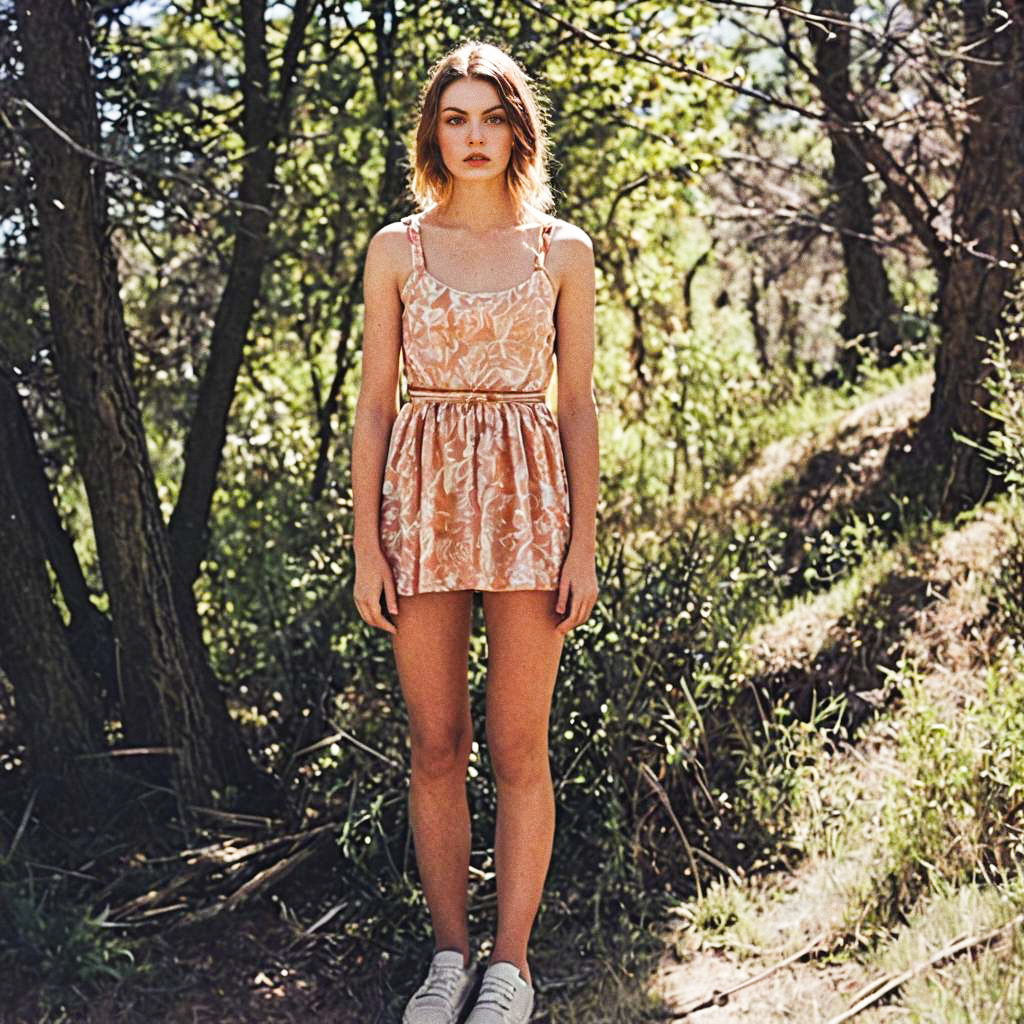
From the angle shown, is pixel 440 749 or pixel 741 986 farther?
pixel 741 986

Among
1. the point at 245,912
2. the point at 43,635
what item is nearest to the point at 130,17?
the point at 43,635

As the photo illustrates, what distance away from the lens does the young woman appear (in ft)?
9.93

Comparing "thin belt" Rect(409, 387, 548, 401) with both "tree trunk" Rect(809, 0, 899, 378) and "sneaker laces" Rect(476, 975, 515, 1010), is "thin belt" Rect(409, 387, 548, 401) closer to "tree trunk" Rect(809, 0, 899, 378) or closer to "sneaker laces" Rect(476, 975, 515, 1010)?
"sneaker laces" Rect(476, 975, 515, 1010)

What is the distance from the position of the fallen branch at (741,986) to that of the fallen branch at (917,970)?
282 millimetres

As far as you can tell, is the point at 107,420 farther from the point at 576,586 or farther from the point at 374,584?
the point at 576,586

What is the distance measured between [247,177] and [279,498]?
3.73 feet

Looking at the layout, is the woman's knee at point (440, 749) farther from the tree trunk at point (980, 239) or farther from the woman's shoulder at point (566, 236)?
the tree trunk at point (980, 239)

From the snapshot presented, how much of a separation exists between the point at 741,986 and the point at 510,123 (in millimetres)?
2070

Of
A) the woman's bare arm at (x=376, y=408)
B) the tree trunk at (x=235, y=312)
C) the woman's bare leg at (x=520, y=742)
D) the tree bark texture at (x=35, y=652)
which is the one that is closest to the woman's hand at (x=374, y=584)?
the woman's bare arm at (x=376, y=408)

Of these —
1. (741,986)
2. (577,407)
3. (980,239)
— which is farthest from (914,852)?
(980,239)

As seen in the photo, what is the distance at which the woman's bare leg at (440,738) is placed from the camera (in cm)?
312

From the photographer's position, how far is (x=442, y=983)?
3127 mm

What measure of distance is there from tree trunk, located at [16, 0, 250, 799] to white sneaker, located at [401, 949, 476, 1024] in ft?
4.35

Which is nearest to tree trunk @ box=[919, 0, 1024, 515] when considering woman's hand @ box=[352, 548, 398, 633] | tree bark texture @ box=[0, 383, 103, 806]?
woman's hand @ box=[352, 548, 398, 633]
